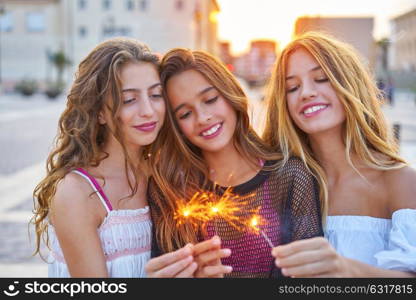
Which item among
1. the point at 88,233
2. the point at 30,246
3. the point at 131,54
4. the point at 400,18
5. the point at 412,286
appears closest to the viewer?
the point at 412,286

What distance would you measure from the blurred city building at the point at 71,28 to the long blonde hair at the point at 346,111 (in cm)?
5124

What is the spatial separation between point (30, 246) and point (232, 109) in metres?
3.57

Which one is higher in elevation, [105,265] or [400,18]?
[400,18]

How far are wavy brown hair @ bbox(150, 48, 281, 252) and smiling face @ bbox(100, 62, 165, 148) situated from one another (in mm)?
96

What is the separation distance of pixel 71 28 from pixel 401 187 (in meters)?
55.7

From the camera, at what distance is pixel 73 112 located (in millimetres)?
2684

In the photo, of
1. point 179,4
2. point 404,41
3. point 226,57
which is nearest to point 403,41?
point 404,41

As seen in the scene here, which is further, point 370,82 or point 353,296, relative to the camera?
point 370,82

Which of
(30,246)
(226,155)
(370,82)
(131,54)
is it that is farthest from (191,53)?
(30,246)

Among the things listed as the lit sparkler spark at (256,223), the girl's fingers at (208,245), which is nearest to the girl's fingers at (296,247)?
the girl's fingers at (208,245)

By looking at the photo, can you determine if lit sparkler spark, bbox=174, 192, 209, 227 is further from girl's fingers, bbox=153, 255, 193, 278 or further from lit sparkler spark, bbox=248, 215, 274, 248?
girl's fingers, bbox=153, 255, 193, 278

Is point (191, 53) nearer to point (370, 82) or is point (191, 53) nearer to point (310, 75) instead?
point (310, 75)

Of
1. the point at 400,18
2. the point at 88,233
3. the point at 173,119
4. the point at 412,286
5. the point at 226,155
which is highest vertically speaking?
the point at 400,18

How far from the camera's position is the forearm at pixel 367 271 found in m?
1.86
